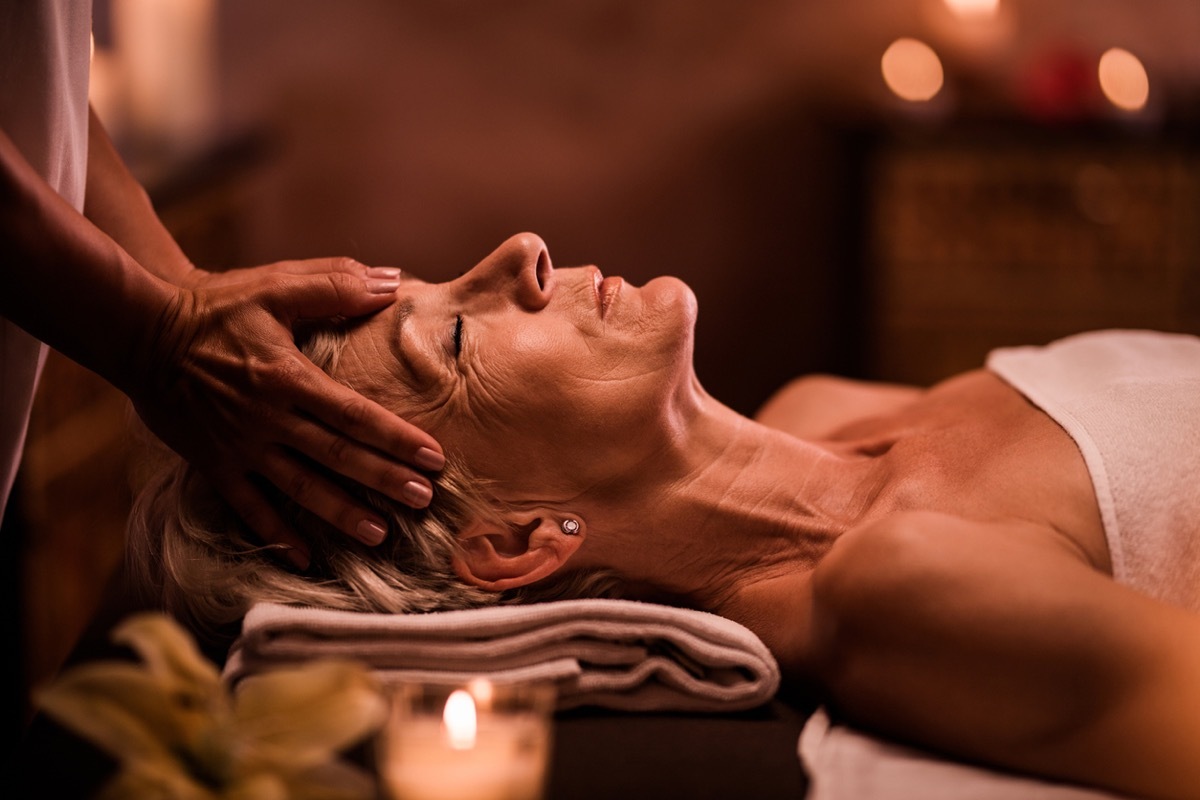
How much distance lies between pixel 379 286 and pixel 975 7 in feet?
10.6

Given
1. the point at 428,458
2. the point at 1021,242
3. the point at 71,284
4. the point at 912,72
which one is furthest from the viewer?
the point at 912,72

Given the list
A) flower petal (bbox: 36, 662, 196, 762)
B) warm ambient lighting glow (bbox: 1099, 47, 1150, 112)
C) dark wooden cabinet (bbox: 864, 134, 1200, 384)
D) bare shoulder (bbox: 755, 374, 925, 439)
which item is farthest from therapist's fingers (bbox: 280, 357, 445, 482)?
warm ambient lighting glow (bbox: 1099, 47, 1150, 112)

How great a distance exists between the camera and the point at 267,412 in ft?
4.09

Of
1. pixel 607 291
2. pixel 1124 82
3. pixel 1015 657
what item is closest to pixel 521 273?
pixel 607 291

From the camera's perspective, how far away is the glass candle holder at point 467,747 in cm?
87

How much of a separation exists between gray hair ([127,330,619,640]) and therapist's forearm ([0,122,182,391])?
0.68ft

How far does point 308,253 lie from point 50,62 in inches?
127

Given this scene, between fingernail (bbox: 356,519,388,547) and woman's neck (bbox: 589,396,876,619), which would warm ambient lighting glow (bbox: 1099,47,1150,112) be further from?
fingernail (bbox: 356,519,388,547)

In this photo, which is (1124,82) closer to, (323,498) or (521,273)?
(521,273)

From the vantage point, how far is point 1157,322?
352cm

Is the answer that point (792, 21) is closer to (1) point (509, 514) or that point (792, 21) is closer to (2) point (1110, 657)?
(1) point (509, 514)

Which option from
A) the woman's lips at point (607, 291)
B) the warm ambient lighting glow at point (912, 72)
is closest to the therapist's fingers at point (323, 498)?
the woman's lips at point (607, 291)

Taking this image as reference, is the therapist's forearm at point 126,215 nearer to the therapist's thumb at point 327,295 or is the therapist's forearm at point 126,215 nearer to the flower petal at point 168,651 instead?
the therapist's thumb at point 327,295

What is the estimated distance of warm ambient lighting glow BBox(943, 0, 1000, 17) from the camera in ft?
12.9
